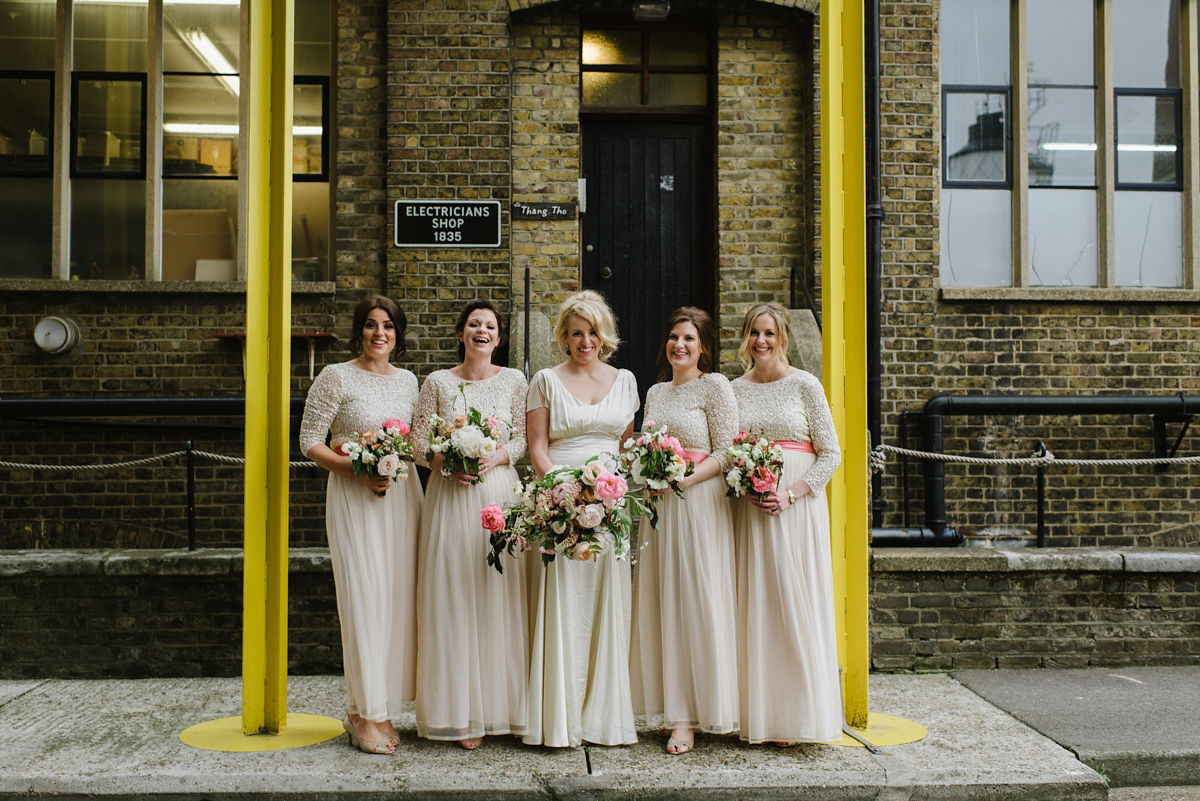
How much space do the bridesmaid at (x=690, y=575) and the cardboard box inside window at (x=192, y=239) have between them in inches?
186

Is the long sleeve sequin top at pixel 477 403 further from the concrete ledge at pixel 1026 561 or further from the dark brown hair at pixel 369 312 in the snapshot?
the concrete ledge at pixel 1026 561

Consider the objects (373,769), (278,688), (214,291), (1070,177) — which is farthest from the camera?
(1070,177)

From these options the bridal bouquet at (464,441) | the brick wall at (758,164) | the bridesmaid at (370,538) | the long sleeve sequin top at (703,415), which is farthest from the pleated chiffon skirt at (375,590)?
the brick wall at (758,164)

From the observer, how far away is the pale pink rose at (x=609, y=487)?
150 inches

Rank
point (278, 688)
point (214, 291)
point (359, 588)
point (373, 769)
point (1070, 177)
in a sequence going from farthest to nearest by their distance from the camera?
point (1070, 177) < point (214, 291) < point (278, 688) < point (359, 588) < point (373, 769)

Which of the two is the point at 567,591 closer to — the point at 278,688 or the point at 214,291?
the point at 278,688

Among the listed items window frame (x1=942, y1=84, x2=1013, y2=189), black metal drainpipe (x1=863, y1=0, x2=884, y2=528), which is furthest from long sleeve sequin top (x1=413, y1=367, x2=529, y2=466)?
window frame (x1=942, y1=84, x2=1013, y2=189)

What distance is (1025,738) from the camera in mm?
4336

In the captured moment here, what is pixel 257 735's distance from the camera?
4.38m

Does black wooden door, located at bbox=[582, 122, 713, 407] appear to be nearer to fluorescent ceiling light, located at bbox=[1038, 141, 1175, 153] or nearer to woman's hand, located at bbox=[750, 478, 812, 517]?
fluorescent ceiling light, located at bbox=[1038, 141, 1175, 153]

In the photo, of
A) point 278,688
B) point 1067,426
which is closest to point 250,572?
point 278,688

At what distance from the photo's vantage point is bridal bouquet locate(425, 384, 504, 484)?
3.99 meters

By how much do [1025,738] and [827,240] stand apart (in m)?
2.50

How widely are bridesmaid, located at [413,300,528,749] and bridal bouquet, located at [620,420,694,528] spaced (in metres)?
0.59
